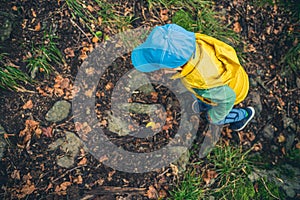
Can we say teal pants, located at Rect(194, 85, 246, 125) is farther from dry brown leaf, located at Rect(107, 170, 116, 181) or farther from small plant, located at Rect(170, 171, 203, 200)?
dry brown leaf, located at Rect(107, 170, 116, 181)

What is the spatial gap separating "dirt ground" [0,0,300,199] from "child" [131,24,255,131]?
36.7 inches

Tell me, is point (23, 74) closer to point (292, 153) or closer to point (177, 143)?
point (177, 143)

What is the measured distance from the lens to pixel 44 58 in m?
3.50

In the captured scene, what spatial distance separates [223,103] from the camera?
3002mm

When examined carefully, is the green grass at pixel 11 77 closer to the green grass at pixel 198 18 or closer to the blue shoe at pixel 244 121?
the green grass at pixel 198 18

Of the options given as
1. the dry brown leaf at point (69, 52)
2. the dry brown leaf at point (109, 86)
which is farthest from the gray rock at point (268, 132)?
the dry brown leaf at point (69, 52)

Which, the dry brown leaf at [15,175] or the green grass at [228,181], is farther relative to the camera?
the green grass at [228,181]

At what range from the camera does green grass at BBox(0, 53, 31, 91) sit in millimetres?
3342

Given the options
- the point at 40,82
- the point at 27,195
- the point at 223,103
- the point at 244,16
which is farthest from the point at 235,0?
the point at 27,195

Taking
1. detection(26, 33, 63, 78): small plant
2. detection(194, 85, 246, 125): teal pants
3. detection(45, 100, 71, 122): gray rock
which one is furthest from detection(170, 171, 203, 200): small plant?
detection(26, 33, 63, 78): small plant

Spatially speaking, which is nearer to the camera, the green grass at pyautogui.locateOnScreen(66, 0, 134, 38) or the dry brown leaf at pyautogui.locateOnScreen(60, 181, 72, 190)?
the dry brown leaf at pyautogui.locateOnScreen(60, 181, 72, 190)

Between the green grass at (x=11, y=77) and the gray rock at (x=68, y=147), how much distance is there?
0.67m

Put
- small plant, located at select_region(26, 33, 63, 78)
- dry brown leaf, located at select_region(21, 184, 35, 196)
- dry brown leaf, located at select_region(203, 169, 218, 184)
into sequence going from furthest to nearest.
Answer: dry brown leaf, located at select_region(203, 169, 218, 184) < small plant, located at select_region(26, 33, 63, 78) < dry brown leaf, located at select_region(21, 184, 35, 196)

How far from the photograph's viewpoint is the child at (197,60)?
8.14 ft
